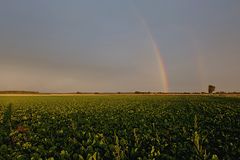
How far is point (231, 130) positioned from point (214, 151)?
430 cm

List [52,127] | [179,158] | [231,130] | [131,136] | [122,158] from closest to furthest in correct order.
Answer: [122,158] < [179,158] < [131,136] < [231,130] < [52,127]

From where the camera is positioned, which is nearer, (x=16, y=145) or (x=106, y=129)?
(x=16, y=145)

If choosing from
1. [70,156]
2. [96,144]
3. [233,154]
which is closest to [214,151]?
[233,154]

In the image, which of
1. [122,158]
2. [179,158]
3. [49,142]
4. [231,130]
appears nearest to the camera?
[122,158]

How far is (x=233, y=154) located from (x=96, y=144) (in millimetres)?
5156

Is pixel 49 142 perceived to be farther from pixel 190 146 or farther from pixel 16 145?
pixel 190 146

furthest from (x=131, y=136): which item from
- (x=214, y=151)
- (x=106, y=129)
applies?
(x=214, y=151)

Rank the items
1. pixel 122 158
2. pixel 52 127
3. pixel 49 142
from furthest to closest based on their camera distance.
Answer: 1. pixel 52 127
2. pixel 49 142
3. pixel 122 158

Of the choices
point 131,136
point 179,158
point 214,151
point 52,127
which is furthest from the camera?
point 52,127

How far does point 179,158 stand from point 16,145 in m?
6.94

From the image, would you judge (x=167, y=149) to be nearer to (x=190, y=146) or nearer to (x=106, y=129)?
(x=190, y=146)

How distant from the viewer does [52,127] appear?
1538 centimetres

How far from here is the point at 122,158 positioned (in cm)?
842

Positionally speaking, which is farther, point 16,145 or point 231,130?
point 231,130
